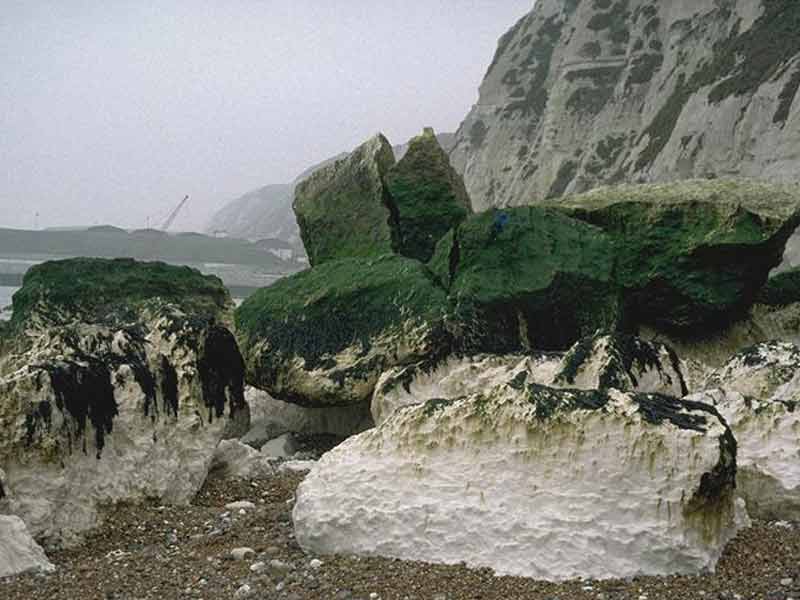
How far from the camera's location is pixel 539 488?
14.6ft

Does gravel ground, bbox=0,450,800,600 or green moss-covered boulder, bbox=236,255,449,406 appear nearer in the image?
gravel ground, bbox=0,450,800,600

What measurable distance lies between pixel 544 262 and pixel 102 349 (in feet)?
17.1

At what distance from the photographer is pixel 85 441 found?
5.45 m

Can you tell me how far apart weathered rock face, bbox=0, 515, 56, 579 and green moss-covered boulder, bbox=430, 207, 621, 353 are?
207 inches

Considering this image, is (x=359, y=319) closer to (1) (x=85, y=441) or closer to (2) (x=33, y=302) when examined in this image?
(2) (x=33, y=302)

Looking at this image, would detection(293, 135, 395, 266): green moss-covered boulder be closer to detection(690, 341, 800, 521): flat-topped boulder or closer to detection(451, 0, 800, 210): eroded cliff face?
detection(690, 341, 800, 521): flat-topped boulder

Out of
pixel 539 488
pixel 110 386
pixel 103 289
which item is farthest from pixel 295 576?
pixel 103 289

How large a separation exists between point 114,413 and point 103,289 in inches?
184

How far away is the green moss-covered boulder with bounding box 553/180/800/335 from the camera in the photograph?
36.7 ft

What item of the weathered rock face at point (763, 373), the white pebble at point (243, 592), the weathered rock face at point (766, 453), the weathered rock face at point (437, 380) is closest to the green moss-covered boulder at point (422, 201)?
the weathered rock face at point (437, 380)

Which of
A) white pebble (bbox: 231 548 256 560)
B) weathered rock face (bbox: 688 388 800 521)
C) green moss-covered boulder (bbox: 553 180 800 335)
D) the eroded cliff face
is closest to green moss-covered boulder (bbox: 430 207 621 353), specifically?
green moss-covered boulder (bbox: 553 180 800 335)

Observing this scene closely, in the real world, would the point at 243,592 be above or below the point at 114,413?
below

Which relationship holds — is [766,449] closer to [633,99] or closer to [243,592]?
[243,592]

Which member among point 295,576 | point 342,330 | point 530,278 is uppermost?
point 530,278
